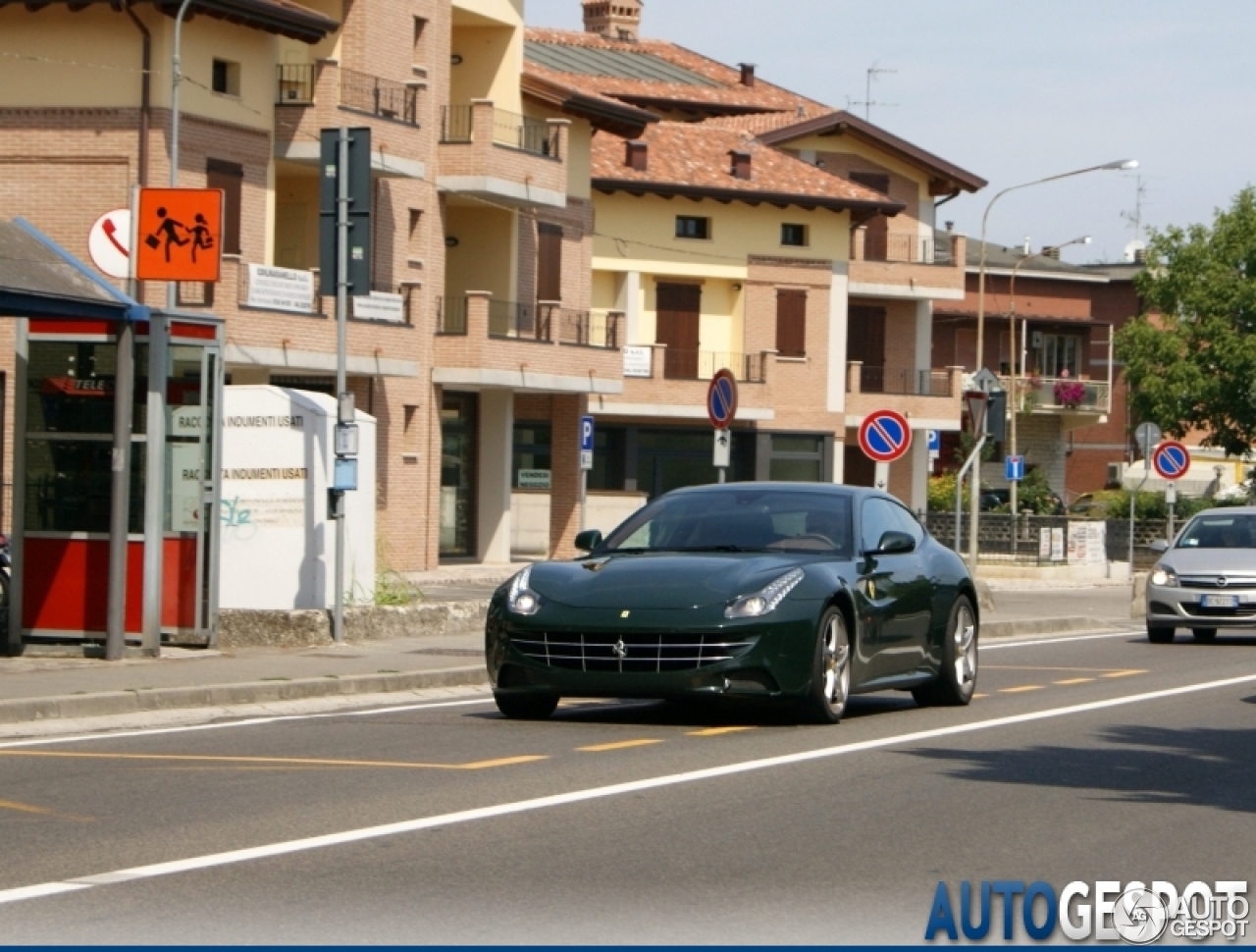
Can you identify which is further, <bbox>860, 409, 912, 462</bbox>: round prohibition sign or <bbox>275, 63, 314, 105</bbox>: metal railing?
<bbox>275, 63, 314, 105</bbox>: metal railing

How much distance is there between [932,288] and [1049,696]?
47.3 meters

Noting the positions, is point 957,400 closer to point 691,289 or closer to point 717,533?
point 691,289

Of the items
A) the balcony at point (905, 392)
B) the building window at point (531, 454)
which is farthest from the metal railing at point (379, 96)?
the balcony at point (905, 392)

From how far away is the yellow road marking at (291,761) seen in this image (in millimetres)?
12023

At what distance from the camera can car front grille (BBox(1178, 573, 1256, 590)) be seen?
87.3ft

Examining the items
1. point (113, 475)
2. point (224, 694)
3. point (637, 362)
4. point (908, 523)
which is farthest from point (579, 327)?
point (224, 694)

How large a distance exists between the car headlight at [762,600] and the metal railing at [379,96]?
2710cm

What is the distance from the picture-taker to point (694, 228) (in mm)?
58969

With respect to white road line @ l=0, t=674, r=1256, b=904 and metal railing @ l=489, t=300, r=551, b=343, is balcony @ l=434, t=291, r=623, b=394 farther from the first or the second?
white road line @ l=0, t=674, r=1256, b=904

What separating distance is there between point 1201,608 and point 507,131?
886 inches

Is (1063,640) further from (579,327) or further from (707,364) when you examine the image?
(707,364)

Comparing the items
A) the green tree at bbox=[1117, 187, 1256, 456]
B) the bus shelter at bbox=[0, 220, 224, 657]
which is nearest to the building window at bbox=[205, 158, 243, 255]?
the bus shelter at bbox=[0, 220, 224, 657]

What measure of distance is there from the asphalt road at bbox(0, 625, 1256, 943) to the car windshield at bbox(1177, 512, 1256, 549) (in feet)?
41.9

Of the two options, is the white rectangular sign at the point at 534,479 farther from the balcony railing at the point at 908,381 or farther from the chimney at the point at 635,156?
the balcony railing at the point at 908,381
